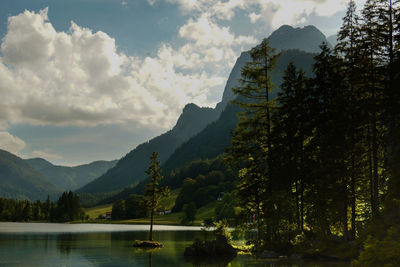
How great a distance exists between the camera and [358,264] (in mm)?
15914

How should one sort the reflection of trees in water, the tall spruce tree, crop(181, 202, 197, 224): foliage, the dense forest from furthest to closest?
crop(181, 202, 197, 224): foliage < the reflection of trees in water < the tall spruce tree < the dense forest

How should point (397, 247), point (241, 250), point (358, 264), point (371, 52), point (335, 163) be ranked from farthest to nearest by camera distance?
1. point (241, 250)
2. point (335, 163)
3. point (371, 52)
4. point (358, 264)
5. point (397, 247)

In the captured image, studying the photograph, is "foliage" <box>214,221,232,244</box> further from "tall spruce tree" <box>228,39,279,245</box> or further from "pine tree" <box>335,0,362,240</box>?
"pine tree" <box>335,0,362,240</box>

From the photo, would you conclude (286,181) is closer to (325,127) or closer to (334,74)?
(325,127)

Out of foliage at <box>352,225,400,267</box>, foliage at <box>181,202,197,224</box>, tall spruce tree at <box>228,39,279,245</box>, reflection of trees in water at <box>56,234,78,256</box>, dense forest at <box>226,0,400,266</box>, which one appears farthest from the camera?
foliage at <box>181,202,197,224</box>

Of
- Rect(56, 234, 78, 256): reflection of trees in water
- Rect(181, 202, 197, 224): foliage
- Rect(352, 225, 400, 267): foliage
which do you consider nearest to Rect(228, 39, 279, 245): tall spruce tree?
Rect(352, 225, 400, 267): foliage

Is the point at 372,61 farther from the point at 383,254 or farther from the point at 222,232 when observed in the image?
the point at 222,232

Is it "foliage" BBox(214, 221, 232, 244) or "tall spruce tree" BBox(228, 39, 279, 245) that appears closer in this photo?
"tall spruce tree" BBox(228, 39, 279, 245)

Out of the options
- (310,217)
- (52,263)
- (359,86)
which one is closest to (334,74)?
(359,86)

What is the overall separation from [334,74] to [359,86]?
13.6 feet

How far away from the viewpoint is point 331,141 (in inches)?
1518

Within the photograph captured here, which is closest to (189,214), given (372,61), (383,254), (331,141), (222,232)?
(222,232)

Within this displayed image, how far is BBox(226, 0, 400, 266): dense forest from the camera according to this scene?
35.3 m

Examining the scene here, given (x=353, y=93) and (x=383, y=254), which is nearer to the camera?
(x=383, y=254)
